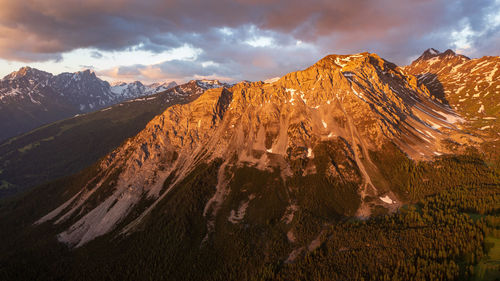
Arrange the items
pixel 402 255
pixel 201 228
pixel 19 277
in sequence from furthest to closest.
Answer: pixel 201 228
pixel 19 277
pixel 402 255

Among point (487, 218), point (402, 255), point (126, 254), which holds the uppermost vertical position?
point (487, 218)

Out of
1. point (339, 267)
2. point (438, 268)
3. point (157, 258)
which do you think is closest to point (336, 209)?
point (339, 267)

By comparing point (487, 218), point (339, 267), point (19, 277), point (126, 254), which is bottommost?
point (19, 277)

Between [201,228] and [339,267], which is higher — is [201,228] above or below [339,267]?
below

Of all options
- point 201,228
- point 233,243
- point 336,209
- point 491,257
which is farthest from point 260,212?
point 491,257

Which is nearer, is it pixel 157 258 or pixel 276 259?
pixel 276 259

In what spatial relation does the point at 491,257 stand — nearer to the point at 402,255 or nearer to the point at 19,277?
the point at 402,255

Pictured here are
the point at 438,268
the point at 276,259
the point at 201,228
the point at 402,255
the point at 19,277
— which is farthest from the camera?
the point at 201,228

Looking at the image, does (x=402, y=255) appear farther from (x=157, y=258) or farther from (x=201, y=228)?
(x=157, y=258)

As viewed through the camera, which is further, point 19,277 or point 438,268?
point 19,277
